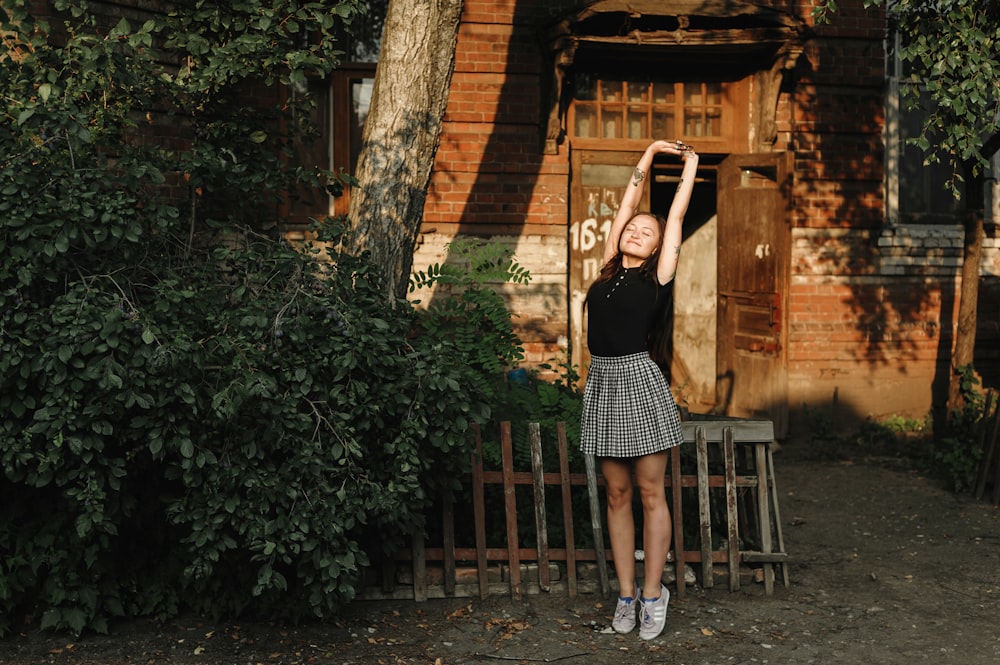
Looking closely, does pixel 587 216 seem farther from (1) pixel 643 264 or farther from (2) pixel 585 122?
(1) pixel 643 264

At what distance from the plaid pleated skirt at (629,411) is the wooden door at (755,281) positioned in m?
5.07

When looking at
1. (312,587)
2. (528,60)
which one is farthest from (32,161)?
(528,60)

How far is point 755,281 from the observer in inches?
396

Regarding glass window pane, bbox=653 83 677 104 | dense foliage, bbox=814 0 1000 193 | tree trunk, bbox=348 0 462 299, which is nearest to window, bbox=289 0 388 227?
glass window pane, bbox=653 83 677 104

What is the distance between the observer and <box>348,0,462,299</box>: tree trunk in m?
5.93

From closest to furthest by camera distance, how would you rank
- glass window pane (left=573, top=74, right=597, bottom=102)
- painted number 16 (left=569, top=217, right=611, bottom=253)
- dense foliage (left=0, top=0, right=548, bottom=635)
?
dense foliage (left=0, top=0, right=548, bottom=635), painted number 16 (left=569, top=217, right=611, bottom=253), glass window pane (left=573, top=74, right=597, bottom=102)

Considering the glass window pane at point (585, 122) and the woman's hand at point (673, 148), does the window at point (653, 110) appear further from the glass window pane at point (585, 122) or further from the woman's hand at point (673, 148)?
the woman's hand at point (673, 148)

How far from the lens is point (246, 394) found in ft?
14.1

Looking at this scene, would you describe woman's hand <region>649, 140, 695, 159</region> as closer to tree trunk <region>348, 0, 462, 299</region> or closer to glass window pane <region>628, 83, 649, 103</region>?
tree trunk <region>348, 0, 462, 299</region>

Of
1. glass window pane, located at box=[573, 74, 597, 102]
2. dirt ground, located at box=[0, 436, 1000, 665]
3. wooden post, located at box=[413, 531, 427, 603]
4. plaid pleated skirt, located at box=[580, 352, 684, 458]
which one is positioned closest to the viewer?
dirt ground, located at box=[0, 436, 1000, 665]

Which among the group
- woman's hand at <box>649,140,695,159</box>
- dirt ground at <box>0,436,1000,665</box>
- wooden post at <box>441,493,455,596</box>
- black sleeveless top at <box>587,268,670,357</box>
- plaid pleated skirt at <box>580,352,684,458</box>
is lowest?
dirt ground at <box>0,436,1000,665</box>

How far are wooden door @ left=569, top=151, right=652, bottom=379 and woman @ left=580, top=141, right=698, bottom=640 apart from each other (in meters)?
4.67

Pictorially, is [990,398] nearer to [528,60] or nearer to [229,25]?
[528,60]

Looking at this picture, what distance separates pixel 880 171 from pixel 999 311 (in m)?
1.92
